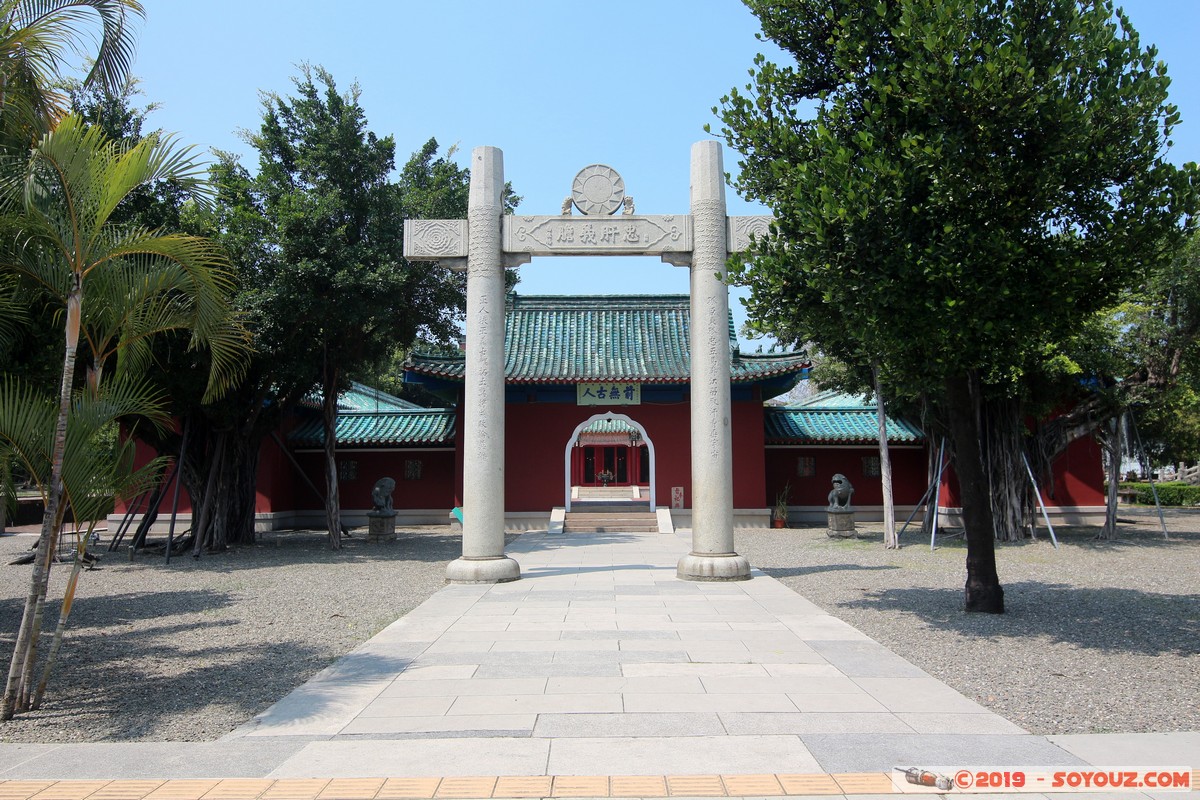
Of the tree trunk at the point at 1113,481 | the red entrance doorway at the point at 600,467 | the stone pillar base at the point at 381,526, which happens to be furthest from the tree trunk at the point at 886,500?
the red entrance doorway at the point at 600,467

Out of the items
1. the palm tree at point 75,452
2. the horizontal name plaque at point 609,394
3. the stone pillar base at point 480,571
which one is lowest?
the stone pillar base at point 480,571

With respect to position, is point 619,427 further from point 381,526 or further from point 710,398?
point 710,398

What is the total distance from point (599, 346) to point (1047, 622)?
1455cm

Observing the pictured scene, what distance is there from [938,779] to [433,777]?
2.31 m

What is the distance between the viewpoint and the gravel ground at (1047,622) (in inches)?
190

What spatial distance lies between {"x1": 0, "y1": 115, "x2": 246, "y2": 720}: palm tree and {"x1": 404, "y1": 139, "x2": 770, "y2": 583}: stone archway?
4.69m

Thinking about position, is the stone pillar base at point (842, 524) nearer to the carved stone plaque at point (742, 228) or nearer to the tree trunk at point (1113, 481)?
the tree trunk at point (1113, 481)

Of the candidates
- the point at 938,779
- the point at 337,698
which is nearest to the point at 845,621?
the point at 938,779

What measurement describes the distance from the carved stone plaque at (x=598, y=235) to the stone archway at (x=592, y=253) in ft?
0.04

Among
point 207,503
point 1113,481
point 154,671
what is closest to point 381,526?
point 207,503

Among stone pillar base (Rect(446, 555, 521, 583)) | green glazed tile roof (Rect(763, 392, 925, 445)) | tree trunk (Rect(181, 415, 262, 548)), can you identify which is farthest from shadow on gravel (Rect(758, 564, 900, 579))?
tree trunk (Rect(181, 415, 262, 548))

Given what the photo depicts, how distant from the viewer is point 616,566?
1174cm

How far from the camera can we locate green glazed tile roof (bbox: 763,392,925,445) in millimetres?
20953

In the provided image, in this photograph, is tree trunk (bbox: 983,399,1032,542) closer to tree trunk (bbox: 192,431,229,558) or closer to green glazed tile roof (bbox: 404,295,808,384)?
green glazed tile roof (bbox: 404,295,808,384)
